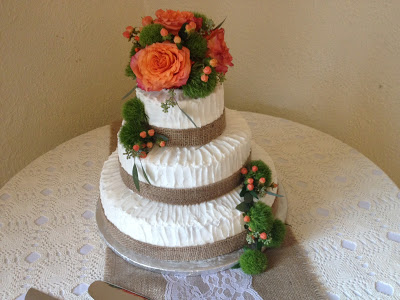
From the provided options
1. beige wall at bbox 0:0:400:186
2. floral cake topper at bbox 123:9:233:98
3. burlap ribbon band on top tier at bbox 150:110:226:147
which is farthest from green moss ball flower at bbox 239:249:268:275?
beige wall at bbox 0:0:400:186

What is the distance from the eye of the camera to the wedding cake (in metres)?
0.86

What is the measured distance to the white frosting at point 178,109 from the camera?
2.92 feet

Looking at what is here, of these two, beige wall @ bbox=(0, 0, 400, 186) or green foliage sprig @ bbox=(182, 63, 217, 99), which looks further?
beige wall @ bbox=(0, 0, 400, 186)

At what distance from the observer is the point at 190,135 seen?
93 cm

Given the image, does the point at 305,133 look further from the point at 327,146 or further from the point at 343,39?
the point at 343,39

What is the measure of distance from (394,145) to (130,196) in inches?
49.3

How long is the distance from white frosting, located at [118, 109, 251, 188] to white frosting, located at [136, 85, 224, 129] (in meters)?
0.06

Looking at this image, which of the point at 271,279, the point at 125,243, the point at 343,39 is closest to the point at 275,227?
the point at 271,279

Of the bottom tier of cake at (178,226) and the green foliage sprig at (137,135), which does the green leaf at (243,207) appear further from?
the green foliage sprig at (137,135)

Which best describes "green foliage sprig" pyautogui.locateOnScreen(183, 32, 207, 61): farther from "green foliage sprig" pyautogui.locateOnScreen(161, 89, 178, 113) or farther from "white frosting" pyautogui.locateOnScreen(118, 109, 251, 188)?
"white frosting" pyautogui.locateOnScreen(118, 109, 251, 188)

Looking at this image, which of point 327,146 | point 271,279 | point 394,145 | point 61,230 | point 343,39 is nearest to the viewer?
point 271,279

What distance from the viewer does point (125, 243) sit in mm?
991

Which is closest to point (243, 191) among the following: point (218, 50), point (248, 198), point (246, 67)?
point (248, 198)

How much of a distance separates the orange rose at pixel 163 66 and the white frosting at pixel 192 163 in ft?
0.53
